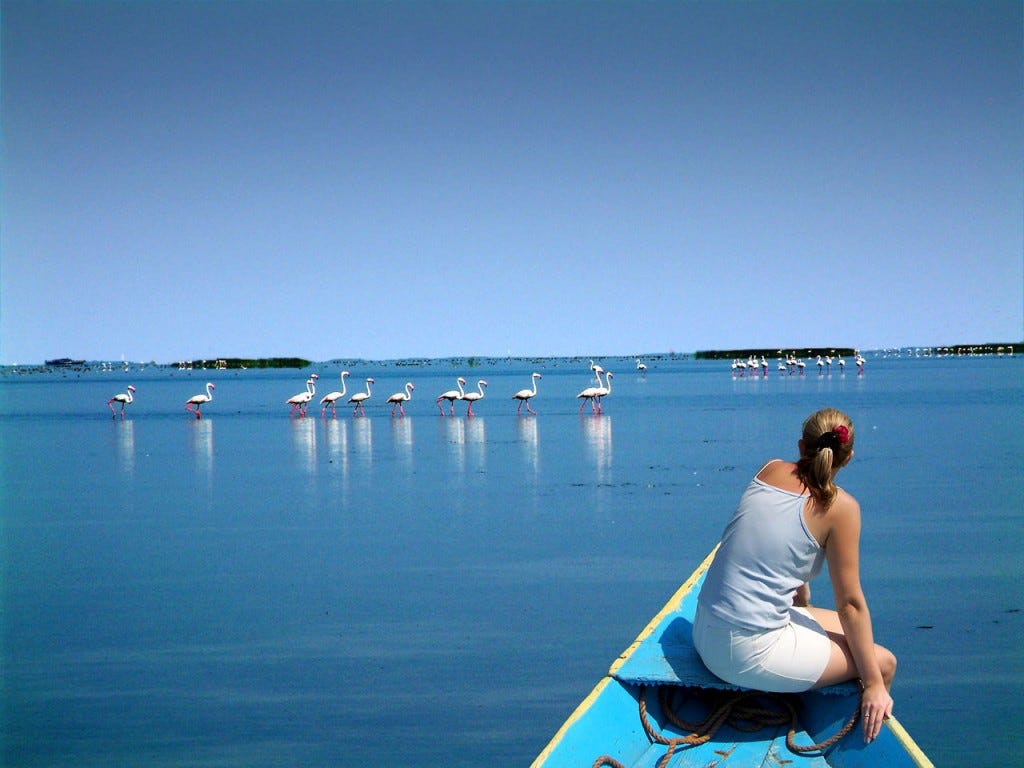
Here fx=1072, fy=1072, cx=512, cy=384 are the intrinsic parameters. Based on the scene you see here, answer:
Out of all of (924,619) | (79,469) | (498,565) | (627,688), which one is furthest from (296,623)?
(79,469)

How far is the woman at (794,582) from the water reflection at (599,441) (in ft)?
36.5

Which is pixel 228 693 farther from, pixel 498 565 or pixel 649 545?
pixel 649 545

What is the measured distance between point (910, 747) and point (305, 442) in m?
21.2

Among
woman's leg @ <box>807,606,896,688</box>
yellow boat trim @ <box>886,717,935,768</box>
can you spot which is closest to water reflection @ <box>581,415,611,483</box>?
woman's leg @ <box>807,606,896,688</box>

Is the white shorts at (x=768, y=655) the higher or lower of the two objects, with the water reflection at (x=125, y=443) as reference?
higher

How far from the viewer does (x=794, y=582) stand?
14.7 feet

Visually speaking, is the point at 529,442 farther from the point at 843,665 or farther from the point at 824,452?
the point at 824,452

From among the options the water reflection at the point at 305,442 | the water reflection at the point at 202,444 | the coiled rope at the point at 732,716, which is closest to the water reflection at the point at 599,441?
the water reflection at the point at 305,442

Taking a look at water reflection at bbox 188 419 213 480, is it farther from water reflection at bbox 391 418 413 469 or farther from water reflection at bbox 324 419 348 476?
water reflection at bbox 391 418 413 469

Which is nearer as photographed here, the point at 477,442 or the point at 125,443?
the point at 477,442

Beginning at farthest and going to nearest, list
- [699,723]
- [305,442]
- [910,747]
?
1. [305,442]
2. [699,723]
3. [910,747]

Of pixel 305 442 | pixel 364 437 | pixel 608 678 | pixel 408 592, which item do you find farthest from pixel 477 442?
pixel 608 678

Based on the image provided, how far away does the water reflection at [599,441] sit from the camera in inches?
686

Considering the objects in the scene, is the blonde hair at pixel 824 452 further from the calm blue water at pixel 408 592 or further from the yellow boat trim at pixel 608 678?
the calm blue water at pixel 408 592
